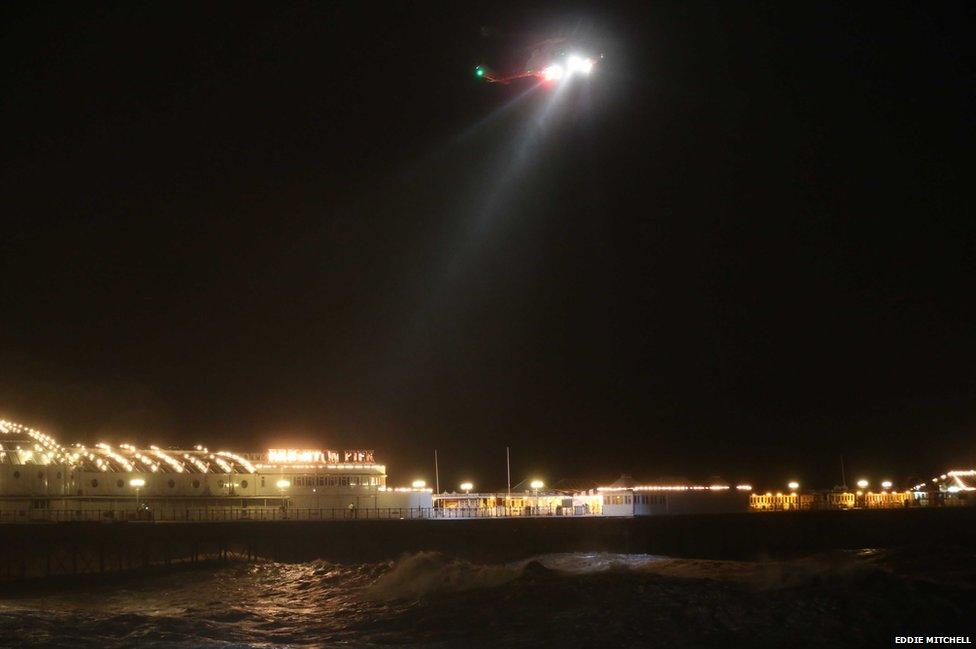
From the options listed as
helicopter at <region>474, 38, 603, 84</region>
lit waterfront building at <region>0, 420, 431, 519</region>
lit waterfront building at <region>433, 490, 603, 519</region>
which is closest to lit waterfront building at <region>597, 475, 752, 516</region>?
lit waterfront building at <region>433, 490, 603, 519</region>

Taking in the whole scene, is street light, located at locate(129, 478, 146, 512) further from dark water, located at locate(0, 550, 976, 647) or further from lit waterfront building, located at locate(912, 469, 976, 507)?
lit waterfront building, located at locate(912, 469, 976, 507)

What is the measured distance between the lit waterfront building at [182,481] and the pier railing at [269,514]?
27 centimetres

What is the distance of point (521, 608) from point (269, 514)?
3668 cm

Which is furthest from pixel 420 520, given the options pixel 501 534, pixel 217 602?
pixel 217 602

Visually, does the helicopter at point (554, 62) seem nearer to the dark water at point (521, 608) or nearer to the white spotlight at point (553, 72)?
the white spotlight at point (553, 72)

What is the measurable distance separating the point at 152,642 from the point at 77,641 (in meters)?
2.43

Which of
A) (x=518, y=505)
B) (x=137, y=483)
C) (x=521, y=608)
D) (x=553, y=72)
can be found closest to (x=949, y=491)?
(x=518, y=505)

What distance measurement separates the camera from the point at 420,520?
58.7m

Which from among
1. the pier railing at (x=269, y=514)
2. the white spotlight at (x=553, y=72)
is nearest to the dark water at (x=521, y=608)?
the pier railing at (x=269, y=514)

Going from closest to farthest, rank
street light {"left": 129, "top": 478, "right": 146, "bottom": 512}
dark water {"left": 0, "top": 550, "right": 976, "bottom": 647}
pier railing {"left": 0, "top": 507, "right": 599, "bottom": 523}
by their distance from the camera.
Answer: dark water {"left": 0, "top": 550, "right": 976, "bottom": 647} < pier railing {"left": 0, "top": 507, "right": 599, "bottom": 523} < street light {"left": 129, "top": 478, "right": 146, "bottom": 512}

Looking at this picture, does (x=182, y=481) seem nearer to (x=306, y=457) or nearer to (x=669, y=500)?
(x=306, y=457)

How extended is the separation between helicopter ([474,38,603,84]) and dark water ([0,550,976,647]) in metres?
23.1

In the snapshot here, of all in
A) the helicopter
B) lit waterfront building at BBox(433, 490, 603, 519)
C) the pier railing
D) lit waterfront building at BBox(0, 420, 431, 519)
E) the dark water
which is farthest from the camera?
lit waterfront building at BBox(433, 490, 603, 519)

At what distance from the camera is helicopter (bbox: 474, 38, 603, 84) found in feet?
138
